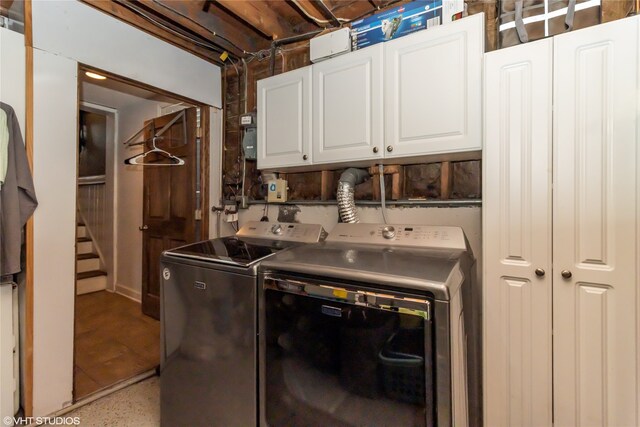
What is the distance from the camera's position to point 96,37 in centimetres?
184

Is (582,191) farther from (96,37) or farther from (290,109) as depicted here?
(96,37)

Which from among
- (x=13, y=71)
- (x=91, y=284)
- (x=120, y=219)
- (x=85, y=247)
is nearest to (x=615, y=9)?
(x=13, y=71)

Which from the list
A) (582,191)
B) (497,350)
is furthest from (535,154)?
(497,350)

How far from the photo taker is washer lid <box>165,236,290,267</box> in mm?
1422

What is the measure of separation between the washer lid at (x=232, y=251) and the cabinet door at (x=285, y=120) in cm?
57

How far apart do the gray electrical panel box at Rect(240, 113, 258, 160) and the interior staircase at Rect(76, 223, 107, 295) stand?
2989 millimetres

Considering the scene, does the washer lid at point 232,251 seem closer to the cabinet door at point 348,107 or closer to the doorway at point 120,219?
the cabinet door at point 348,107

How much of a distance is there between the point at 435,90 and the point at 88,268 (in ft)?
15.5

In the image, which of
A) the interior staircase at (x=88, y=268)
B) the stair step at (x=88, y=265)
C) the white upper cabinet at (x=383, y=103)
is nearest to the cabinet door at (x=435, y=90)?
the white upper cabinet at (x=383, y=103)

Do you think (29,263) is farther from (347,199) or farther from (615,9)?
(615,9)

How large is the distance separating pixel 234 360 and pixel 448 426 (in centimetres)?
91

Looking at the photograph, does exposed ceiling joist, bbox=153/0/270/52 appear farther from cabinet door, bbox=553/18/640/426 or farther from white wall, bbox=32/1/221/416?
cabinet door, bbox=553/18/640/426

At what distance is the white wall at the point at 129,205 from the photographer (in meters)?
3.62

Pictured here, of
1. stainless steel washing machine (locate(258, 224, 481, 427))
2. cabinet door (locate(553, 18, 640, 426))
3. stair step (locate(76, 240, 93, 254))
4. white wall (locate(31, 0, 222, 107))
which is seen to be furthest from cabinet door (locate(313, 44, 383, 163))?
stair step (locate(76, 240, 93, 254))
